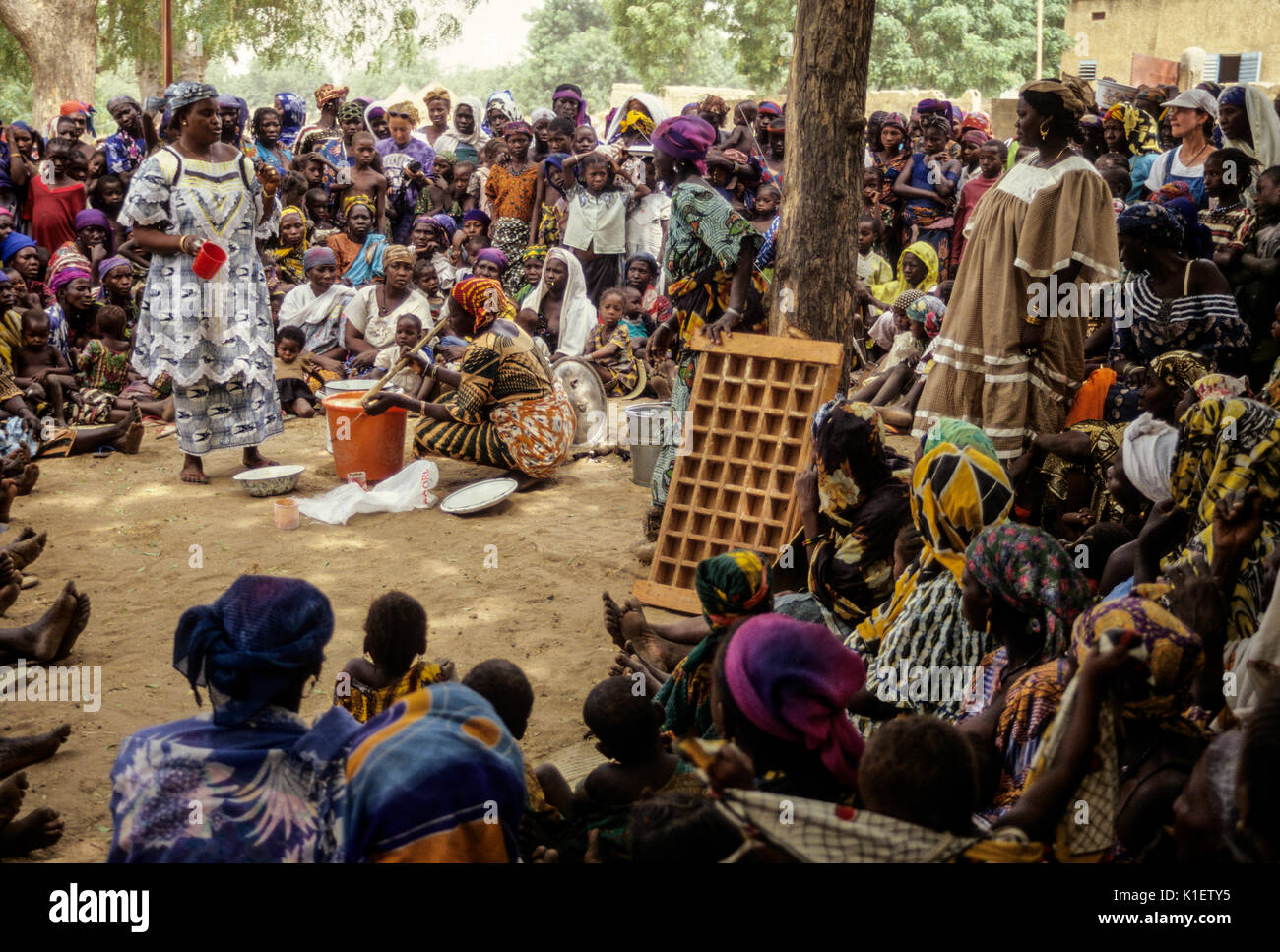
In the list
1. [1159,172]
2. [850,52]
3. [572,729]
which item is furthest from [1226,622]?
[1159,172]

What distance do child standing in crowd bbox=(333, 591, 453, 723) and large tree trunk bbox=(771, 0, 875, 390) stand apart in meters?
2.59

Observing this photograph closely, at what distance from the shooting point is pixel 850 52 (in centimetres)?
542

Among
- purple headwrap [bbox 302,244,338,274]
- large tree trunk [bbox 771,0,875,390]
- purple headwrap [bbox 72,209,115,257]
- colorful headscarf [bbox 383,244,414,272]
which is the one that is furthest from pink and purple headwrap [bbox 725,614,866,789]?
purple headwrap [bbox 72,209,115,257]

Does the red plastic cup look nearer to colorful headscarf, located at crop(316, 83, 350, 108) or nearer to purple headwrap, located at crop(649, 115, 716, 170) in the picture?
purple headwrap, located at crop(649, 115, 716, 170)

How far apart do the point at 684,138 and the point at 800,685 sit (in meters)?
3.98

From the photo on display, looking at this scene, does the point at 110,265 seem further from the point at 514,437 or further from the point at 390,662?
the point at 390,662

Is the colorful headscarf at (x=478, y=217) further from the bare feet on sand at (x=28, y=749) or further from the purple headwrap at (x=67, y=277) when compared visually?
the bare feet on sand at (x=28, y=749)

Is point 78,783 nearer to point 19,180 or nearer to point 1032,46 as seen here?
point 19,180

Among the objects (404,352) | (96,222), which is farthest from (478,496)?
(96,222)

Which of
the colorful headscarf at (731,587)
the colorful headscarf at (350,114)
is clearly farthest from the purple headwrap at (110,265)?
the colorful headscarf at (731,587)

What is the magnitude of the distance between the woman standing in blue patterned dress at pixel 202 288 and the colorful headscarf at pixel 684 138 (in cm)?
271

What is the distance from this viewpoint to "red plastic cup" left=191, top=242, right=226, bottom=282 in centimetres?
657

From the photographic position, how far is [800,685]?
2346 mm
